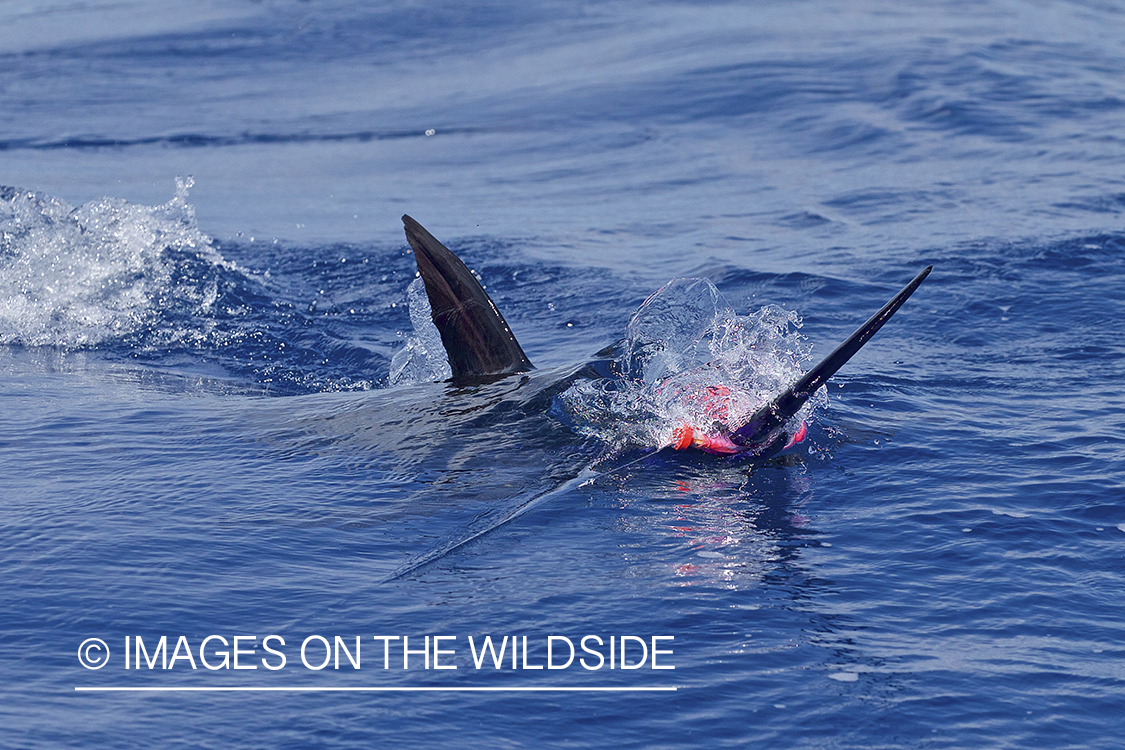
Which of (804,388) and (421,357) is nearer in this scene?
(804,388)

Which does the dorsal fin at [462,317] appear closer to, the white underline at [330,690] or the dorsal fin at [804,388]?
the dorsal fin at [804,388]

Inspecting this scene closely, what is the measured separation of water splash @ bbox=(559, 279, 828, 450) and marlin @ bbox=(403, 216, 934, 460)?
0.07 m

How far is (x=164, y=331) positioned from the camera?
10.6 metres

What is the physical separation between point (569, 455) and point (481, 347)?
1.17 m

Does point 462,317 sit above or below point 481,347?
above

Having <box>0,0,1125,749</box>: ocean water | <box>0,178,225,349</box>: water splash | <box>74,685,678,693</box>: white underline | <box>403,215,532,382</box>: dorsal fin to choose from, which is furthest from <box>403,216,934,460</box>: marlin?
<box>0,178,225,349</box>: water splash

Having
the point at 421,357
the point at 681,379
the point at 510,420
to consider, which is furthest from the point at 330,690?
the point at 421,357

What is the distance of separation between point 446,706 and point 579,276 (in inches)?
304

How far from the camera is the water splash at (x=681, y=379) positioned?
7055mm

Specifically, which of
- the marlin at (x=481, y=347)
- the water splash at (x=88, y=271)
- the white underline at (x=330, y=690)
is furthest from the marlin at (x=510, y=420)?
the water splash at (x=88, y=271)

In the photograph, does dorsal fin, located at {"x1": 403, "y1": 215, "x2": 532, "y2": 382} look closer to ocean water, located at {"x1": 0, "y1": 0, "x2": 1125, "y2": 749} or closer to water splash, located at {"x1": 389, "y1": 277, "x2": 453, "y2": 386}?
ocean water, located at {"x1": 0, "y1": 0, "x2": 1125, "y2": 749}

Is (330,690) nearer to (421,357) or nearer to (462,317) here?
(462,317)

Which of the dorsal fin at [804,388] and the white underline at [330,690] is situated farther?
the dorsal fin at [804,388]

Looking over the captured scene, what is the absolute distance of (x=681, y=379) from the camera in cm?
716
